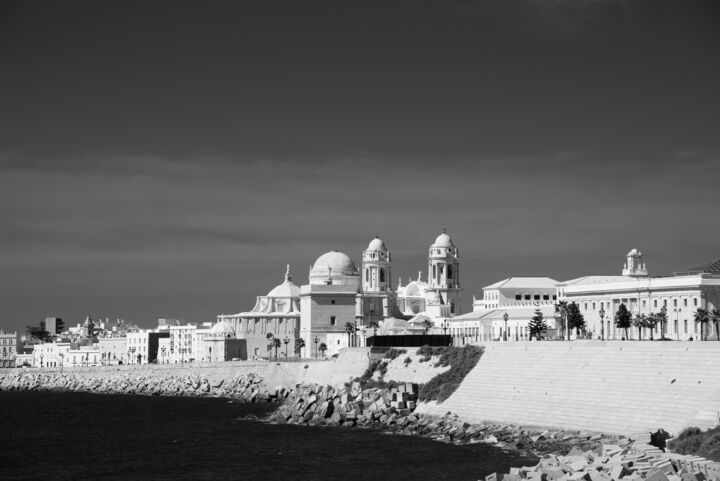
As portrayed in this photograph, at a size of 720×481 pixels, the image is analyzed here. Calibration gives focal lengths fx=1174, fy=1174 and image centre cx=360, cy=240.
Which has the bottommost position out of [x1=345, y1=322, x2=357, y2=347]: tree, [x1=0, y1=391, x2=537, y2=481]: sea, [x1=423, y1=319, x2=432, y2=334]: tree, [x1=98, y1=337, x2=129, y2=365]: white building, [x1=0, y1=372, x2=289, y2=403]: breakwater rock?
[x1=0, y1=391, x2=537, y2=481]: sea

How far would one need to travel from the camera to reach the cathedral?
437 ft

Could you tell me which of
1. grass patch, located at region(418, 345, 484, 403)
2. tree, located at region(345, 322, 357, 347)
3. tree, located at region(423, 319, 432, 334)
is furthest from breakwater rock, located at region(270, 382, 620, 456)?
tree, located at region(423, 319, 432, 334)

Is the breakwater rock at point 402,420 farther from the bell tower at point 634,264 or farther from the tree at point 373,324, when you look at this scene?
the bell tower at point 634,264

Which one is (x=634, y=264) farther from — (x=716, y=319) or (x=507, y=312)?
(x=716, y=319)

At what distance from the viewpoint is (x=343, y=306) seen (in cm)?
13612

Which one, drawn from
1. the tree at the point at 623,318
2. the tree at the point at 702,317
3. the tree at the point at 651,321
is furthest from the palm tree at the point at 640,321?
the tree at the point at 702,317

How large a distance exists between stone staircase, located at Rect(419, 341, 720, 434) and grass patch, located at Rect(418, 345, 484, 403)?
2.98 feet

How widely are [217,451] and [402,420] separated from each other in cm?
1495

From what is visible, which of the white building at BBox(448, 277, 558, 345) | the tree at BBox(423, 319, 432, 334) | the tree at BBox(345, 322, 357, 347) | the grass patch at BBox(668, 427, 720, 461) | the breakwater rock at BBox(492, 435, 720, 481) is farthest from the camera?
the tree at BBox(423, 319, 432, 334)

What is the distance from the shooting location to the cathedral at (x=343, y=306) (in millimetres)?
133125

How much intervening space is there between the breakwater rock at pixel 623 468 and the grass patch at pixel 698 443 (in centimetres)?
255

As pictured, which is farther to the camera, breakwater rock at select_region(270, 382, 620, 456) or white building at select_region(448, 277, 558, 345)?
white building at select_region(448, 277, 558, 345)

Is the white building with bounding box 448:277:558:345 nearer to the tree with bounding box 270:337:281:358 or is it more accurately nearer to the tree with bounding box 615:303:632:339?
the tree with bounding box 615:303:632:339

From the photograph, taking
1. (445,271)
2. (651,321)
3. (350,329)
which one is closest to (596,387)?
(651,321)
